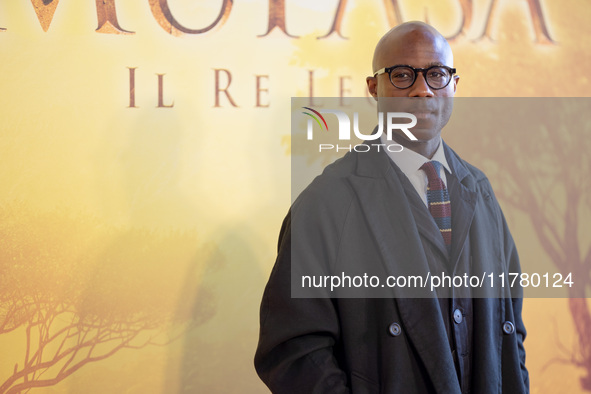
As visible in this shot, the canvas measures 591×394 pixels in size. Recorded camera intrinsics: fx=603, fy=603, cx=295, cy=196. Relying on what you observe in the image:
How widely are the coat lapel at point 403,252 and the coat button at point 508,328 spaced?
0.73ft

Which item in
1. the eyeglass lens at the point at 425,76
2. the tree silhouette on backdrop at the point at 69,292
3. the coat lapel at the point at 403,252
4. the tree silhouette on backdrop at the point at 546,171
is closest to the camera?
the coat lapel at the point at 403,252

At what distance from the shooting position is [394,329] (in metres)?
1.23

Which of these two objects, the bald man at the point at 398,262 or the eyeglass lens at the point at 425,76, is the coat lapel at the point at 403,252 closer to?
the bald man at the point at 398,262

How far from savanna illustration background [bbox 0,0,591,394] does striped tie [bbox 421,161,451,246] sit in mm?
1140

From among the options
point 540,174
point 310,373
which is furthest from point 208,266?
point 540,174

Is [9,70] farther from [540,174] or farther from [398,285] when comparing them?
[540,174]

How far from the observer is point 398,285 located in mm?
1229

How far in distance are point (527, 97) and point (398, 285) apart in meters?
1.73

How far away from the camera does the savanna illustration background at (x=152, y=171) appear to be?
7.70ft

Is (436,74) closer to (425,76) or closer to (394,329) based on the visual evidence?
(425,76)

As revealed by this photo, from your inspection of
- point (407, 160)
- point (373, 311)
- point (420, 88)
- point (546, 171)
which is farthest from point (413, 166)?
point (546, 171)

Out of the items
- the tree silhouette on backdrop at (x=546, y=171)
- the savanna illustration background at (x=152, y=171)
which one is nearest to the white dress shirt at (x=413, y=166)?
the savanna illustration background at (x=152, y=171)

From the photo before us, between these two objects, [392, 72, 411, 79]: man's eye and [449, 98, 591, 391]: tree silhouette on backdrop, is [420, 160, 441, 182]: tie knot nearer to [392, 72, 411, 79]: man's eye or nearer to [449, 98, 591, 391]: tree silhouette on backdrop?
[392, 72, 411, 79]: man's eye

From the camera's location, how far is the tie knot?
53.1 inches
